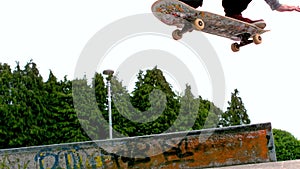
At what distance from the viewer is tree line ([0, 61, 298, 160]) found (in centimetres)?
2611

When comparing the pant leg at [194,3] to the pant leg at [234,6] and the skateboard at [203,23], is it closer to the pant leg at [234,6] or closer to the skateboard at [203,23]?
the skateboard at [203,23]

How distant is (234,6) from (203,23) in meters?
0.70

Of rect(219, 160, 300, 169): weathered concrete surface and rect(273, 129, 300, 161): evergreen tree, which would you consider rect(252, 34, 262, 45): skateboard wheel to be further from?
rect(273, 129, 300, 161): evergreen tree

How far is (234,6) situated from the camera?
25.6ft

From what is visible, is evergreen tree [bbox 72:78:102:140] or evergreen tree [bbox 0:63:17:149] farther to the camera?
evergreen tree [bbox 72:78:102:140]

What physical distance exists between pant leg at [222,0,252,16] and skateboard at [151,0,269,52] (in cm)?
16

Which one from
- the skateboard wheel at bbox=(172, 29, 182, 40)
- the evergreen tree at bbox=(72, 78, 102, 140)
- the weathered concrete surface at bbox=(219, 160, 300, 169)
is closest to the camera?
the skateboard wheel at bbox=(172, 29, 182, 40)

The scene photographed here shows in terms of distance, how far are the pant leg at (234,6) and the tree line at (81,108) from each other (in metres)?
20.5

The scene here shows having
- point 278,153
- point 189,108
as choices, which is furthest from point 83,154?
point 278,153

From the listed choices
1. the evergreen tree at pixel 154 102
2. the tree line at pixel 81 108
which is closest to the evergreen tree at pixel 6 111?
the tree line at pixel 81 108

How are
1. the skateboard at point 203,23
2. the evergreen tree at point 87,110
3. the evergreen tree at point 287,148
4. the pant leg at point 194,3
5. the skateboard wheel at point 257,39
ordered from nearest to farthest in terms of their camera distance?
1. the pant leg at point 194,3
2. the skateboard at point 203,23
3. the skateboard wheel at point 257,39
4. the evergreen tree at point 87,110
5. the evergreen tree at point 287,148

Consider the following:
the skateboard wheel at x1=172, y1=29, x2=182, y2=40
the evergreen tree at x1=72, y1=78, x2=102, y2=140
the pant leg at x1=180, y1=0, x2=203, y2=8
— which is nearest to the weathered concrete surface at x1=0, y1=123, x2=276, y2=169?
the skateboard wheel at x1=172, y1=29, x2=182, y2=40

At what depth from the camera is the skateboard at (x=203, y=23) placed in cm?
788

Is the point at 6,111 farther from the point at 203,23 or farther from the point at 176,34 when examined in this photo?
the point at 203,23
